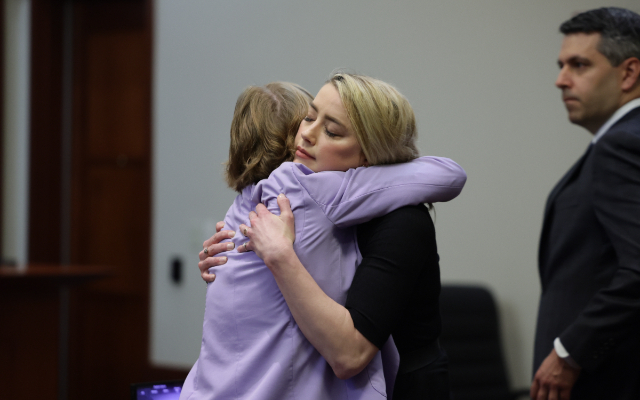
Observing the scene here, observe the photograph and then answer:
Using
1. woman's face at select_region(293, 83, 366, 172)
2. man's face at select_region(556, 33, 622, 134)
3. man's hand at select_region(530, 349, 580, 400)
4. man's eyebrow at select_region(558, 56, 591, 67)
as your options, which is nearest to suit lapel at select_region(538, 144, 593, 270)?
man's face at select_region(556, 33, 622, 134)

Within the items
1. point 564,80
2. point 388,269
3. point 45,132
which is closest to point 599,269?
point 564,80

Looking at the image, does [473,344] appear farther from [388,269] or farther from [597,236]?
[388,269]

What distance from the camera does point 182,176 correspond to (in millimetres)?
3809

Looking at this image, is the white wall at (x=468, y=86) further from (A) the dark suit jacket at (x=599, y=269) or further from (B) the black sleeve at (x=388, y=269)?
(B) the black sleeve at (x=388, y=269)

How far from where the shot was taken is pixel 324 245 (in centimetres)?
118

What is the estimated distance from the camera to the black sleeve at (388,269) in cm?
112

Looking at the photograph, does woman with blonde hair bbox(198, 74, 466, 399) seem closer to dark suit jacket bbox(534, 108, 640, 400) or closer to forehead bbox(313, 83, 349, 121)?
forehead bbox(313, 83, 349, 121)

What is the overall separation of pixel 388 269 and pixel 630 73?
1.18 metres

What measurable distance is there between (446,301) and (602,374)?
1.04 meters

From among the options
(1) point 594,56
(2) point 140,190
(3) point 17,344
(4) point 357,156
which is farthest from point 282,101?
(2) point 140,190

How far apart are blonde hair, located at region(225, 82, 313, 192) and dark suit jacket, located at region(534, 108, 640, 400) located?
2.82 feet

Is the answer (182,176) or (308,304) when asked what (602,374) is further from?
(182,176)

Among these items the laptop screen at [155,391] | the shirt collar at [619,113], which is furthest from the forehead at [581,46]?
the laptop screen at [155,391]

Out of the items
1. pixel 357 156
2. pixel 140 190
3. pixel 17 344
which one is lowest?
pixel 17 344
